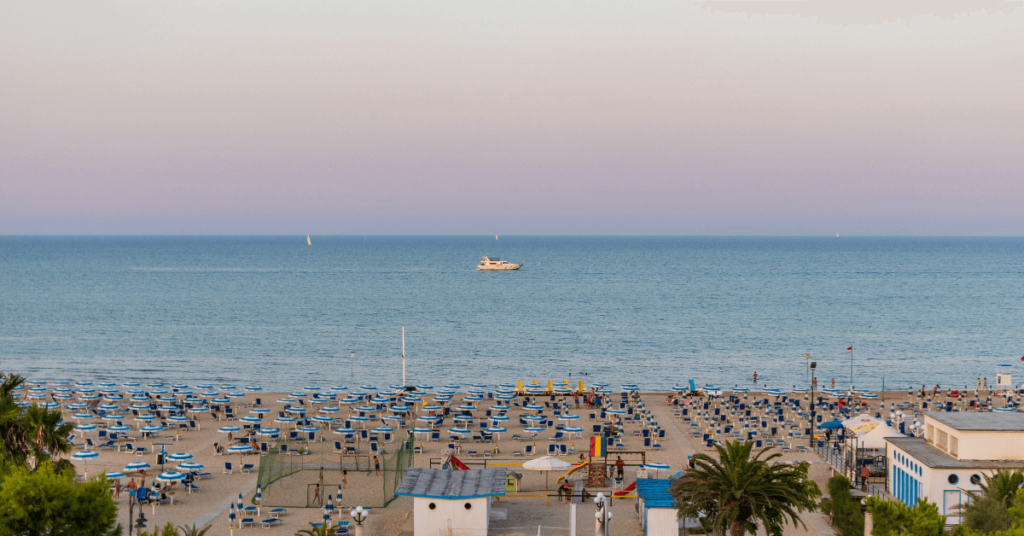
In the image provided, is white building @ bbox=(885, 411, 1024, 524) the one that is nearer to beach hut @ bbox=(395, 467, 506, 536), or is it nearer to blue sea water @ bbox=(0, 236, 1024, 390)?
beach hut @ bbox=(395, 467, 506, 536)

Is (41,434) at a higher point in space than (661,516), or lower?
higher

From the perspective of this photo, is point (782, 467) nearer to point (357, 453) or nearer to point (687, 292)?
point (357, 453)

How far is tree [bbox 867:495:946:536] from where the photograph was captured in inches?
690

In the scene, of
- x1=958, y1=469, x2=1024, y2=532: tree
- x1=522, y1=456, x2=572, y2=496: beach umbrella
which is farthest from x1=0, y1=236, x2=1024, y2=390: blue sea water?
x1=958, y1=469, x2=1024, y2=532: tree

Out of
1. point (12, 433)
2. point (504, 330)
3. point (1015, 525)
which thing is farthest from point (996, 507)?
point (504, 330)

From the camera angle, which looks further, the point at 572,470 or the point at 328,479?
the point at 572,470

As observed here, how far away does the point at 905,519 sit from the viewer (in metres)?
18.1

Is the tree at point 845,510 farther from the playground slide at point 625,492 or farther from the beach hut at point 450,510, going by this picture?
the beach hut at point 450,510

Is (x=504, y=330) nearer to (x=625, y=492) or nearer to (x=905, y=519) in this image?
(x=625, y=492)

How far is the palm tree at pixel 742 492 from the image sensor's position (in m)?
21.0

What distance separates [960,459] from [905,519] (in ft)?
28.7

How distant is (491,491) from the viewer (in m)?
24.6

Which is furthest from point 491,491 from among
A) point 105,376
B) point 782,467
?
point 105,376

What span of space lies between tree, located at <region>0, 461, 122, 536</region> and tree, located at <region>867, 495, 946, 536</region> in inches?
569
